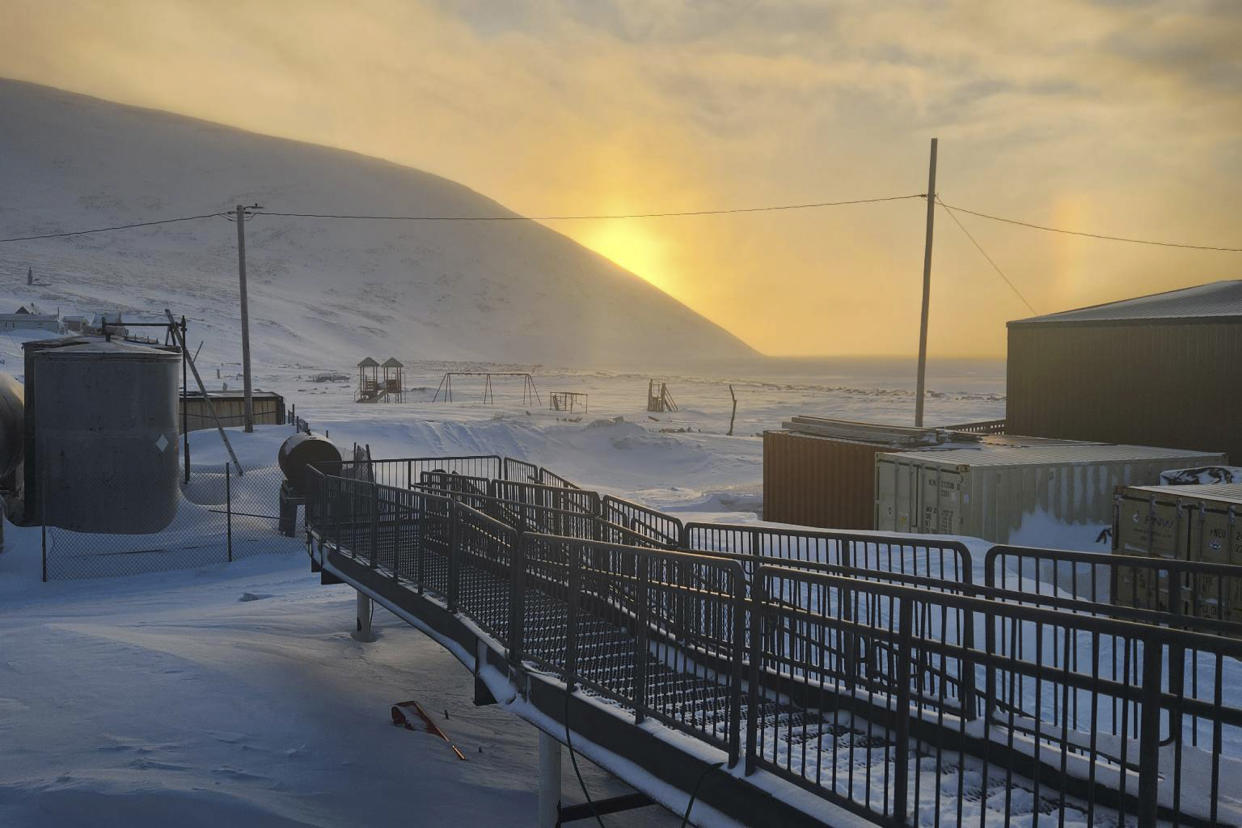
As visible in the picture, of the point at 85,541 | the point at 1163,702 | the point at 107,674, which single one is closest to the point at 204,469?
the point at 85,541

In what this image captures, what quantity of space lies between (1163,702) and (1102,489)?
18.3 metres

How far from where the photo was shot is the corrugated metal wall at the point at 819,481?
23250 millimetres

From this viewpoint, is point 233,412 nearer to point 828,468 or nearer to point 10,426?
point 10,426

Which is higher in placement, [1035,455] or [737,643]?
[737,643]

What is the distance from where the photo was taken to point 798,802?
5168 mm

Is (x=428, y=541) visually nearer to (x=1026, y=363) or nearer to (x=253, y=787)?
(x=253, y=787)

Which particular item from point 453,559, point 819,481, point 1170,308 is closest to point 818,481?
point 819,481

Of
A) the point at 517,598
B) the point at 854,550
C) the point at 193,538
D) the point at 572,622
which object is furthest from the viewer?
the point at 193,538

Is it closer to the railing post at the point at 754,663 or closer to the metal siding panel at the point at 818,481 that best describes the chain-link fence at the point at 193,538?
the metal siding panel at the point at 818,481


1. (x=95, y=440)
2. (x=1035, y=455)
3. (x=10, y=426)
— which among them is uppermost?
(x=10, y=426)

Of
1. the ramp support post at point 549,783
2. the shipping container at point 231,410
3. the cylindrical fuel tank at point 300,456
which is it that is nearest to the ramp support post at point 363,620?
the ramp support post at point 549,783

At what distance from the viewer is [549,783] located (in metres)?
8.44

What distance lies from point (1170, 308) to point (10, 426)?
30.9 metres

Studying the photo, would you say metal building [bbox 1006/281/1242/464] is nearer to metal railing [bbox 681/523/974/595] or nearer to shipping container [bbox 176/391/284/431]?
metal railing [bbox 681/523/974/595]
